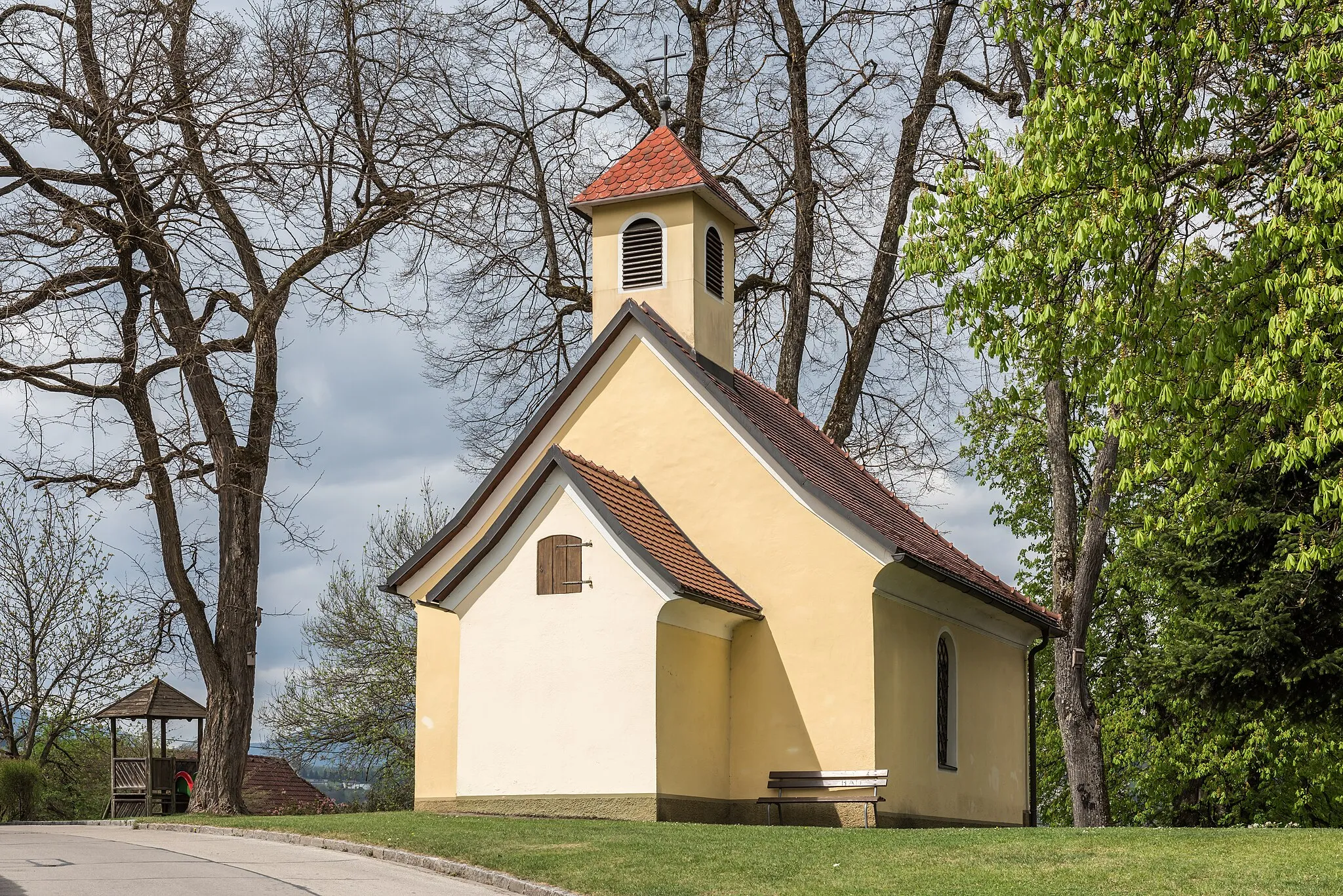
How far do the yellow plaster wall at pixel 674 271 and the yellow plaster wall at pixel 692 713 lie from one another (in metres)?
5.31

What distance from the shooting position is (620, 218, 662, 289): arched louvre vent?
22.5 meters

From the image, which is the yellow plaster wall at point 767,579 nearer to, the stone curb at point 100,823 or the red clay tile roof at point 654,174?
the red clay tile roof at point 654,174

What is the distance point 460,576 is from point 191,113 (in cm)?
738

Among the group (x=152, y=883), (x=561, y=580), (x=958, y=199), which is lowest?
(x=152, y=883)

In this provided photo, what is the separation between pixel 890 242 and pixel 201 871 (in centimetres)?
2012

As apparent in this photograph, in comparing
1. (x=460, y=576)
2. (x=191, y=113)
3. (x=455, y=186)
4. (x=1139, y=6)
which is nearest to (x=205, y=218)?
(x=191, y=113)

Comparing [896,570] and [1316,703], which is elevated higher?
[896,570]

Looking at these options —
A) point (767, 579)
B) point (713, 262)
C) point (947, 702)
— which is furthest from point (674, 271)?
point (947, 702)

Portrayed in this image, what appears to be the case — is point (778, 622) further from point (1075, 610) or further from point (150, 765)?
point (150, 765)

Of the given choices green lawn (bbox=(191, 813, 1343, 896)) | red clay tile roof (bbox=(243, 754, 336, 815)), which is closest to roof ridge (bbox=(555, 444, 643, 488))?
green lawn (bbox=(191, 813, 1343, 896))

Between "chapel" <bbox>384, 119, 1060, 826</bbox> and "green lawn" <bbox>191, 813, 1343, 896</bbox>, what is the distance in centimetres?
225

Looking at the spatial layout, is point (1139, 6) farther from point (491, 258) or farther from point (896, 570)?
point (491, 258)

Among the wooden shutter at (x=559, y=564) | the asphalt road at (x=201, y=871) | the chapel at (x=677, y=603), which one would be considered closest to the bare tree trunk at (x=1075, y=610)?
the chapel at (x=677, y=603)

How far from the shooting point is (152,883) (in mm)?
11219
